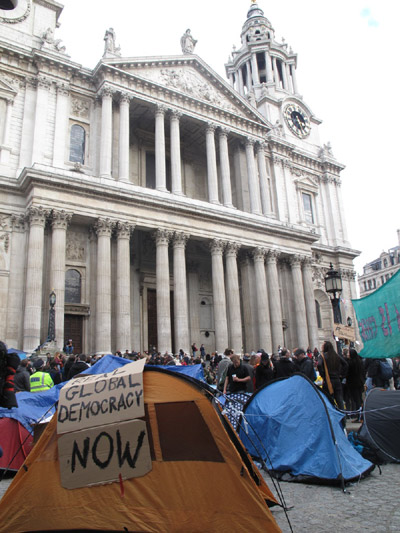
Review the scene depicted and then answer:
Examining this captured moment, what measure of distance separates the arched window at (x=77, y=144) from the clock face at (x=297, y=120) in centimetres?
2143

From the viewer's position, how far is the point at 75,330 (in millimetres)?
22938

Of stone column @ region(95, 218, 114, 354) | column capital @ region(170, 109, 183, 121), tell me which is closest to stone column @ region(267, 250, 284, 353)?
column capital @ region(170, 109, 183, 121)

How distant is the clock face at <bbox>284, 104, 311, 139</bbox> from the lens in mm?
41188

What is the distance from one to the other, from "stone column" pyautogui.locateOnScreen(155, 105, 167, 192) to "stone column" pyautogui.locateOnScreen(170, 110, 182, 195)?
2.03 feet

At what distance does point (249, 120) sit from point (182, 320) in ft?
53.5

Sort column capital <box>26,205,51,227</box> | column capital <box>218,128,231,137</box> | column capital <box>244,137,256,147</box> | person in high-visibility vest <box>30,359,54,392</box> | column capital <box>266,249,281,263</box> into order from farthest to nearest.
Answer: column capital <box>244,137,256,147</box>
column capital <box>218,128,231,137</box>
column capital <box>266,249,281,263</box>
column capital <box>26,205,51,227</box>
person in high-visibility vest <box>30,359,54,392</box>

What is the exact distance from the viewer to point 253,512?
14.7 feet

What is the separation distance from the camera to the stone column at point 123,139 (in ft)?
83.6

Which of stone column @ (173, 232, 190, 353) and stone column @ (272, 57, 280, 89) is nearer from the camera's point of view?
stone column @ (173, 232, 190, 353)

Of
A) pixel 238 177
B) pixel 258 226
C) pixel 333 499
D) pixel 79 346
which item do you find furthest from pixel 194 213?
pixel 333 499

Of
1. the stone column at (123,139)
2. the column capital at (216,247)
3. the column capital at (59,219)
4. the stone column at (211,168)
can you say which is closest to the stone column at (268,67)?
the stone column at (211,168)

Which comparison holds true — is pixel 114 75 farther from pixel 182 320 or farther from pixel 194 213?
pixel 182 320

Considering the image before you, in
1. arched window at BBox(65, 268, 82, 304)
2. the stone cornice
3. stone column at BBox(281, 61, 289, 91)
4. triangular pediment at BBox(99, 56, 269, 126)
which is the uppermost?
stone column at BBox(281, 61, 289, 91)

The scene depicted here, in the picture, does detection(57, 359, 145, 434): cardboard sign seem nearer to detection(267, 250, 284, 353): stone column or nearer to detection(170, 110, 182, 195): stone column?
detection(170, 110, 182, 195): stone column
